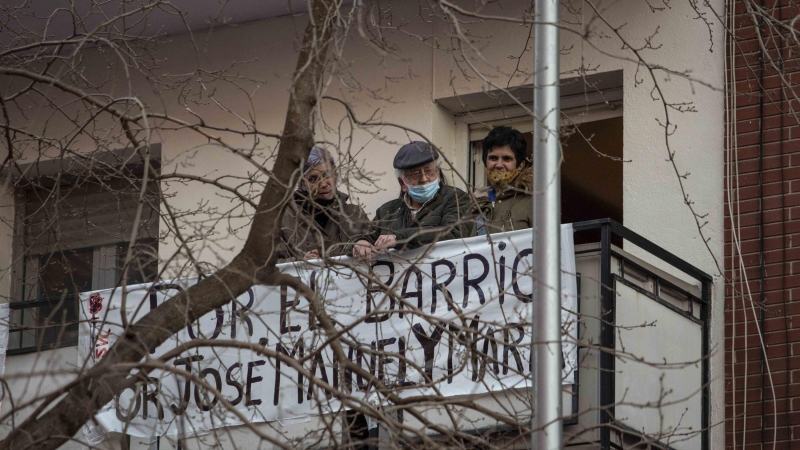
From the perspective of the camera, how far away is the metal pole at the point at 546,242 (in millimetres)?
6285

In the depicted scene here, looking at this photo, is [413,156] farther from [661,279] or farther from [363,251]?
[661,279]

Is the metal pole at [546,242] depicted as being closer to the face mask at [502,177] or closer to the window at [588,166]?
the face mask at [502,177]

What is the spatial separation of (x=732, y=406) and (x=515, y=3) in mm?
3700

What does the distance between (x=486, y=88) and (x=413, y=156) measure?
1267mm

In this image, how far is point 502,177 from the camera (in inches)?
349

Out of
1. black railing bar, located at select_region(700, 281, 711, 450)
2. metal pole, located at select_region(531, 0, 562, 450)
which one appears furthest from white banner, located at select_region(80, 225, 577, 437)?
black railing bar, located at select_region(700, 281, 711, 450)

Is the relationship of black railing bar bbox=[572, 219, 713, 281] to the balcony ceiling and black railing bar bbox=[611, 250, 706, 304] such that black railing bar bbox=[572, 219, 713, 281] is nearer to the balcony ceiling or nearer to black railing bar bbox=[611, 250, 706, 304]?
black railing bar bbox=[611, 250, 706, 304]

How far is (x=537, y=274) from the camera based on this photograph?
654 cm

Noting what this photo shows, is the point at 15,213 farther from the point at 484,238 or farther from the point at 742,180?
the point at 742,180

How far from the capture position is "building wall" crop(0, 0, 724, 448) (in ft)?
31.3

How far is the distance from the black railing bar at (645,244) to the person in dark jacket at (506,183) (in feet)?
1.59

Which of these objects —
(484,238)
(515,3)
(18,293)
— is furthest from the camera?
(18,293)

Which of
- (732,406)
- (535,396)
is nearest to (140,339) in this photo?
(535,396)

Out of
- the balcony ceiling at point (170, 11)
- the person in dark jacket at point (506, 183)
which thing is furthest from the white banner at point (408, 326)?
the balcony ceiling at point (170, 11)
